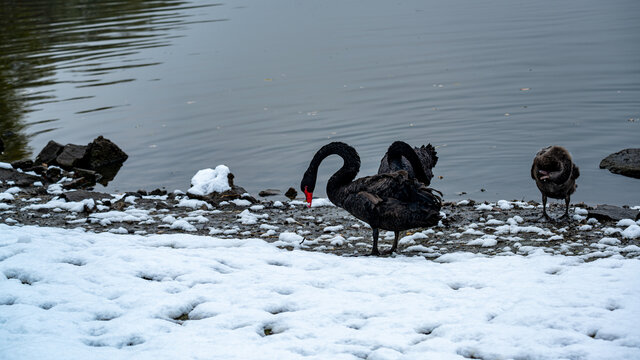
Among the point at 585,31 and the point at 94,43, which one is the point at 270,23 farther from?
the point at 585,31

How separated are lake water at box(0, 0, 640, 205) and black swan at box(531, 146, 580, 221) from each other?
2.26 m

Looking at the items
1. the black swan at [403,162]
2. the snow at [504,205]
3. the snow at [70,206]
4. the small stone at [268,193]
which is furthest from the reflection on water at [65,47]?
the snow at [504,205]

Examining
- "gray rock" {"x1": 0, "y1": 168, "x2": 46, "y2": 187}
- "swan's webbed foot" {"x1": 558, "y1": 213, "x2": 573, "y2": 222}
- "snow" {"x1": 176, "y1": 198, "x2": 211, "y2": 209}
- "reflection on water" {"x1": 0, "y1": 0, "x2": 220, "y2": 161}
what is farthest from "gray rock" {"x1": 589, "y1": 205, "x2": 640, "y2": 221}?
"reflection on water" {"x1": 0, "y1": 0, "x2": 220, "y2": 161}

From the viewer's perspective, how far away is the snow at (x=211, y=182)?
1121cm

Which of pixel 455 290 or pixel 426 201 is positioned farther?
pixel 426 201

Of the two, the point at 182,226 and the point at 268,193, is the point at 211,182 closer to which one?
the point at 268,193

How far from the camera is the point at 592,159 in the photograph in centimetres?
1302

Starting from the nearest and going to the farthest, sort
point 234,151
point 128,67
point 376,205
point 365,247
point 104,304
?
1. point 104,304
2. point 376,205
3. point 365,247
4. point 234,151
5. point 128,67

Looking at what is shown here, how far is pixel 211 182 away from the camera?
37.4 ft

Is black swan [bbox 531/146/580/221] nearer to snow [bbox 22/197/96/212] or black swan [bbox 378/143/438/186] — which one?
Result: black swan [bbox 378/143/438/186]

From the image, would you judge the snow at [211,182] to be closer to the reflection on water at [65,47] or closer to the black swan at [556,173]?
the black swan at [556,173]

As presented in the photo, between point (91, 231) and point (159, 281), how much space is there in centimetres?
301

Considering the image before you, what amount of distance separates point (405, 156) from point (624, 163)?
5.96 m

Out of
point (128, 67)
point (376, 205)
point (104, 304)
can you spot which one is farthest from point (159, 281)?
point (128, 67)
